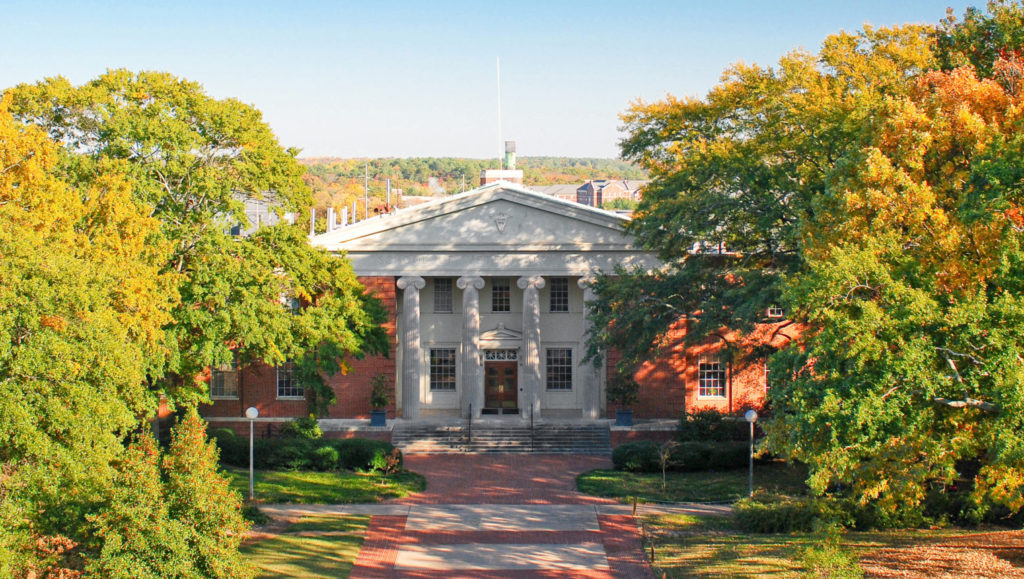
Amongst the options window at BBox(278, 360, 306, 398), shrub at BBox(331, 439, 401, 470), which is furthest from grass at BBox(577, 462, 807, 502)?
window at BBox(278, 360, 306, 398)

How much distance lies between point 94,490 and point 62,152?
1325 centimetres

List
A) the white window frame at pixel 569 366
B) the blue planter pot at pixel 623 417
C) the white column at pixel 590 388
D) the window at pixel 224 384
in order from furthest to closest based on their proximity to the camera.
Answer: the white window frame at pixel 569 366 → the window at pixel 224 384 → the white column at pixel 590 388 → the blue planter pot at pixel 623 417

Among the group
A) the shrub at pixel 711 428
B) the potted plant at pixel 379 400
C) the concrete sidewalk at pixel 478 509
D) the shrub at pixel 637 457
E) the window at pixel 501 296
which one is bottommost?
the concrete sidewalk at pixel 478 509

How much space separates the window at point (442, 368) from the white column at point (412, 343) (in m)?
1.99

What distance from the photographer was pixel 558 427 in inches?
1566

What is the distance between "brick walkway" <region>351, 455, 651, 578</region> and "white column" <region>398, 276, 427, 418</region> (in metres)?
4.95

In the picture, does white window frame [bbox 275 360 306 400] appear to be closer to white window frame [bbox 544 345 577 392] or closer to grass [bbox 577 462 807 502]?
white window frame [bbox 544 345 577 392]

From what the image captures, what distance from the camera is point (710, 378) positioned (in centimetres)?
4222

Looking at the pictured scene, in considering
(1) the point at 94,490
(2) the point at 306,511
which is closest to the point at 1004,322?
(1) the point at 94,490

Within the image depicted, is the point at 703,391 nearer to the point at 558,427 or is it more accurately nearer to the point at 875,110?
the point at 558,427

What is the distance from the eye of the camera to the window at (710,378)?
42.1 metres

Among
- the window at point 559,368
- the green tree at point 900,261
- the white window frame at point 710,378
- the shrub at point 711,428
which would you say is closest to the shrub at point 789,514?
the green tree at point 900,261

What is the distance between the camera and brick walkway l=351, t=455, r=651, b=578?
24.3m

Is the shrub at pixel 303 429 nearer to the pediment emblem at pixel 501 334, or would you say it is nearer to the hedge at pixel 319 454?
the hedge at pixel 319 454
